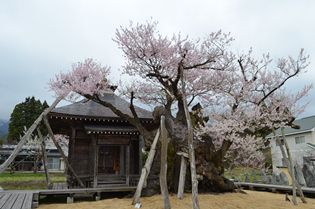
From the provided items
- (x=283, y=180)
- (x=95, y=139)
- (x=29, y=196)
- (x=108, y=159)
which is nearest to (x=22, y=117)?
(x=108, y=159)

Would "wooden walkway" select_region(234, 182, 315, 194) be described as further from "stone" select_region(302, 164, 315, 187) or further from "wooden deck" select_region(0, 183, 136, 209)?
"wooden deck" select_region(0, 183, 136, 209)

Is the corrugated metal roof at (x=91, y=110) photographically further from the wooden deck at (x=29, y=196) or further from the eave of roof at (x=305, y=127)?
the eave of roof at (x=305, y=127)

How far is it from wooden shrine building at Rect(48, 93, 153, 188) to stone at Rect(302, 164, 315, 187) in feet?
27.4

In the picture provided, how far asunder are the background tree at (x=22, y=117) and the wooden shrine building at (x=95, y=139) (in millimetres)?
24181

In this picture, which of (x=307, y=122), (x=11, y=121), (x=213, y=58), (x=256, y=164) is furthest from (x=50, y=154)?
(x=213, y=58)

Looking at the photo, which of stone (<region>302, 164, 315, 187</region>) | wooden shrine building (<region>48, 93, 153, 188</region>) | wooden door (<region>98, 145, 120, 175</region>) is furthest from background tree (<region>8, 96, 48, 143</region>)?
stone (<region>302, 164, 315, 187</region>)

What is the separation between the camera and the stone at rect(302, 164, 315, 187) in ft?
45.3

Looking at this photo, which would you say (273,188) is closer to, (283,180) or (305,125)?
(283,180)

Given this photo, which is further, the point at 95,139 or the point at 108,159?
the point at 108,159

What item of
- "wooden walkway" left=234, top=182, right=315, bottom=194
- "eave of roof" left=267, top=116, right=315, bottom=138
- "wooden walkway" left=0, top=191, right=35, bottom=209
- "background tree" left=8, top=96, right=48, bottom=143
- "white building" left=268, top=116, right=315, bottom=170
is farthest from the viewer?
"background tree" left=8, top=96, right=48, bottom=143

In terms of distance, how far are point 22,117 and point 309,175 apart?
33530 millimetres

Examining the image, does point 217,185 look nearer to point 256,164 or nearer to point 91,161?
point 91,161

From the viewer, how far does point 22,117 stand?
3622 cm

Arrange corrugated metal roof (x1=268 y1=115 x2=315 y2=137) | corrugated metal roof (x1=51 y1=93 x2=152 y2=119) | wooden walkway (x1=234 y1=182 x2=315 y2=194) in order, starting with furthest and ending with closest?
corrugated metal roof (x1=268 y1=115 x2=315 y2=137), corrugated metal roof (x1=51 y1=93 x2=152 y2=119), wooden walkway (x1=234 y1=182 x2=315 y2=194)
